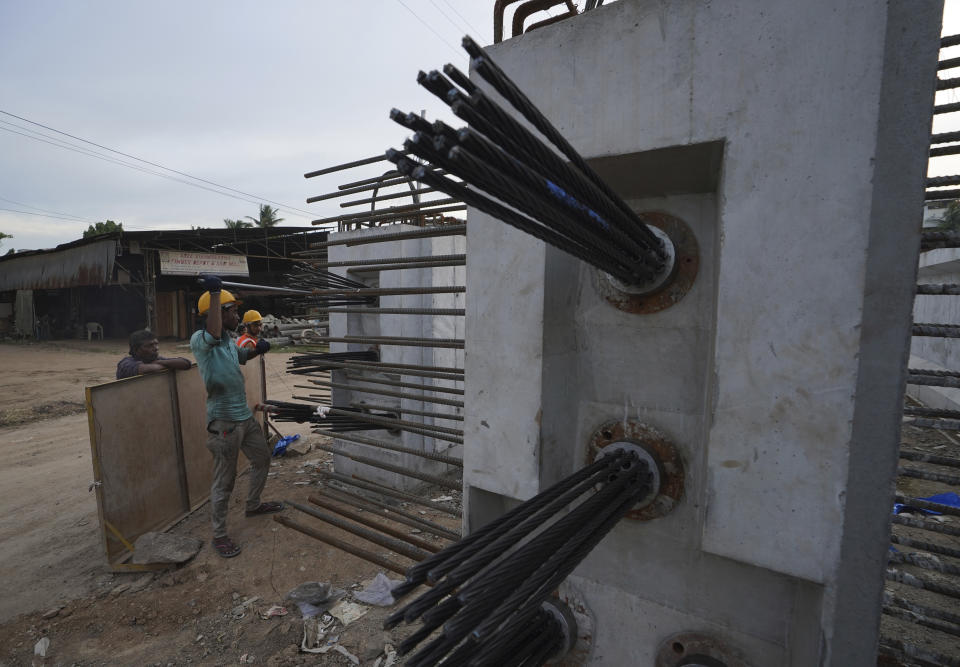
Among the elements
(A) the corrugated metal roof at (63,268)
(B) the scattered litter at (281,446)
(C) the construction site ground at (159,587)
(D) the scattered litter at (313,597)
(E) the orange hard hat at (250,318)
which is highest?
(A) the corrugated metal roof at (63,268)

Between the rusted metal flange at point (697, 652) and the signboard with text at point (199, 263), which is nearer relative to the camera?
the rusted metal flange at point (697, 652)

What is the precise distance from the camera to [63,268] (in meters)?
19.5

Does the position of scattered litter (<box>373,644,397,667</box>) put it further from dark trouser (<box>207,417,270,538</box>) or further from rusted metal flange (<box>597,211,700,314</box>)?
rusted metal flange (<box>597,211,700,314</box>)

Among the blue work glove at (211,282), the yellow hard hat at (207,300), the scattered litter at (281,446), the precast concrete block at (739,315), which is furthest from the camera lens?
the scattered litter at (281,446)

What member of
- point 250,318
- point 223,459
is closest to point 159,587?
point 223,459

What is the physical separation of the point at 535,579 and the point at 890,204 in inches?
54.6

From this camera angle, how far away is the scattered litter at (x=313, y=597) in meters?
3.62

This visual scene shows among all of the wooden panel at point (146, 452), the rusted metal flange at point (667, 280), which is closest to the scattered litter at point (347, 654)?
the wooden panel at point (146, 452)

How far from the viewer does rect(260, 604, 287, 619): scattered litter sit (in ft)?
11.8

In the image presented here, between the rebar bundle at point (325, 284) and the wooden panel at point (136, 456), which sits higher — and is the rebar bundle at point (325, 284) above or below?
above

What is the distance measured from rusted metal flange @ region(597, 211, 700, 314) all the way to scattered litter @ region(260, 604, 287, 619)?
12.4ft

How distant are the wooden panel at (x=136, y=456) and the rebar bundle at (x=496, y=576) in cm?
470

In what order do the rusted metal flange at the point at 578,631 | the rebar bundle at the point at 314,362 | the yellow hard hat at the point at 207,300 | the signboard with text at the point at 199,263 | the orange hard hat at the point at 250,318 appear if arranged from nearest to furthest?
1. the rusted metal flange at the point at 578,631
2. the yellow hard hat at the point at 207,300
3. the rebar bundle at the point at 314,362
4. the orange hard hat at the point at 250,318
5. the signboard with text at the point at 199,263

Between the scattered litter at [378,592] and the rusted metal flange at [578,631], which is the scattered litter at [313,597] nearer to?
the scattered litter at [378,592]
